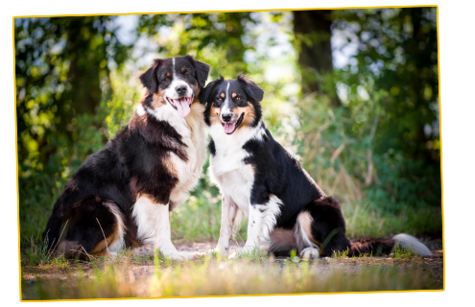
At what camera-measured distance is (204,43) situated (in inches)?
204

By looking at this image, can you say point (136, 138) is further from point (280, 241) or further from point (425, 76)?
point (425, 76)

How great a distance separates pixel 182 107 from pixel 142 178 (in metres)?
0.74

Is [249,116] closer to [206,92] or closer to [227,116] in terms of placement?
[227,116]

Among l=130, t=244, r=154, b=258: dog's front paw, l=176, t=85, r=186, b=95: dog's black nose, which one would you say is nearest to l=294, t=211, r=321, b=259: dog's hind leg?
l=130, t=244, r=154, b=258: dog's front paw

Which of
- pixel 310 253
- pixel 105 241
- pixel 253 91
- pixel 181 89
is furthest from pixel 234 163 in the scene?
pixel 105 241

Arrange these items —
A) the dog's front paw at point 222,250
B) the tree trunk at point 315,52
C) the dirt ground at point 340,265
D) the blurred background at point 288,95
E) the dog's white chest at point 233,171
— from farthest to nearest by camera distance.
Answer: the tree trunk at point 315,52, the blurred background at point 288,95, the dog's front paw at point 222,250, the dog's white chest at point 233,171, the dirt ground at point 340,265

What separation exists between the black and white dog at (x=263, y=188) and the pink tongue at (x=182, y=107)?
0.19 m

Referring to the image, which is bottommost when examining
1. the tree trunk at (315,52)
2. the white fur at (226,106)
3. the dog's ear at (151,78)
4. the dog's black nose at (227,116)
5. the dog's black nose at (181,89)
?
the dog's black nose at (227,116)

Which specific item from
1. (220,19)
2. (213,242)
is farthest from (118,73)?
(213,242)

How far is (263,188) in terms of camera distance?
3646mm

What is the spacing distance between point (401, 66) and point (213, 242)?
9.77 feet

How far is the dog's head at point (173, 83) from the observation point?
3613mm

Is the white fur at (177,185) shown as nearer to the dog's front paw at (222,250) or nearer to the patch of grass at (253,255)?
the dog's front paw at (222,250)

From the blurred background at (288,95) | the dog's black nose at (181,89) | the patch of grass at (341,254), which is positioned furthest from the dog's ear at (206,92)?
the patch of grass at (341,254)
